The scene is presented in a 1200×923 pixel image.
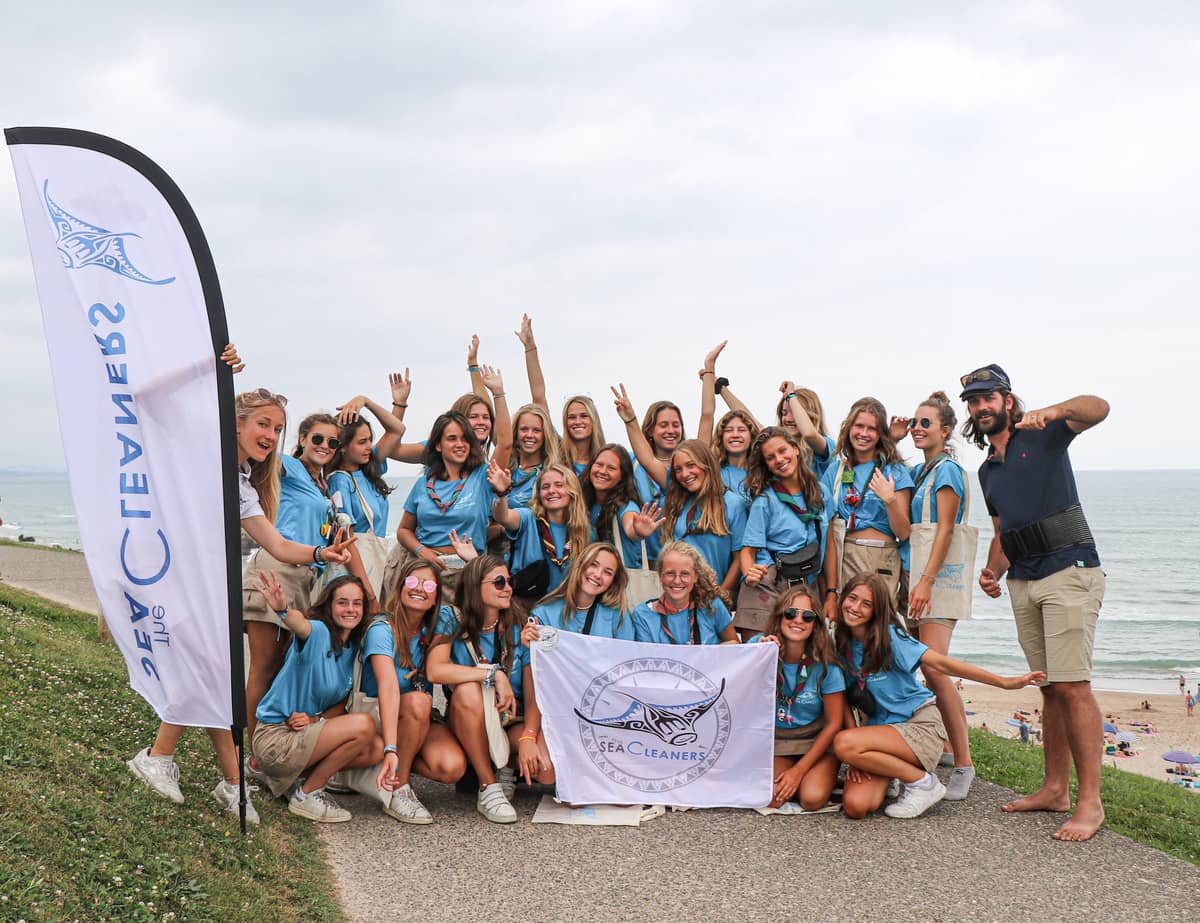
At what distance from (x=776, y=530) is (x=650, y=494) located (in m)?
1.06

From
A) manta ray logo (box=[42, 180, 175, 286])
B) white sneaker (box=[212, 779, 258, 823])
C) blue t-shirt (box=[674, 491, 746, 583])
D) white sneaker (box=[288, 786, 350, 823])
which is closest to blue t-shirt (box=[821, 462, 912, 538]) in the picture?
blue t-shirt (box=[674, 491, 746, 583])

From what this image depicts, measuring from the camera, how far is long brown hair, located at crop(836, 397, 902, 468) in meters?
6.95

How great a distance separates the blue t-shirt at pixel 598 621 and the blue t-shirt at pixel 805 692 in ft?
2.61

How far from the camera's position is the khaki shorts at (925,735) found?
233 inches

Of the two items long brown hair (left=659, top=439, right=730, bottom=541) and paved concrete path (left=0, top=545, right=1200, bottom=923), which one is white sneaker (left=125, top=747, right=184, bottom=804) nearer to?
paved concrete path (left=0, top=545, right=1200, bottom=923)

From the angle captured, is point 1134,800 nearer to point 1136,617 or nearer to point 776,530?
point 776,530

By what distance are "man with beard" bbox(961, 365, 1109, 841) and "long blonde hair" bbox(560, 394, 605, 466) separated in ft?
8.80

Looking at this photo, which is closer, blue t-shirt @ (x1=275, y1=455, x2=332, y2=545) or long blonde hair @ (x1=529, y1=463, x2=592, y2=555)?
blue t-shirt @ (x1=275, y1=455, x2=332, y2=545)

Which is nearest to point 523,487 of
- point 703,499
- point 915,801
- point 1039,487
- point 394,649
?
point 703,499

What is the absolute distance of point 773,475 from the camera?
695 cm

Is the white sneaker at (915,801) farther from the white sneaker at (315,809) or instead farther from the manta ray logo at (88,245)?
the manta ray logo at (88,245)

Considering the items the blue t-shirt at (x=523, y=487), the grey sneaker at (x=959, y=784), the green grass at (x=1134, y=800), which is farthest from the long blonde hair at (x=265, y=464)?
the green grass at (x=1134, y=800)

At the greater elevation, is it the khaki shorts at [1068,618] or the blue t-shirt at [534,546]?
the blue t-shirt at [534,546]

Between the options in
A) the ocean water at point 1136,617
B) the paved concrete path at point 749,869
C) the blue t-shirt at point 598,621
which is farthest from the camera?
the ocean water at point 1136,617
